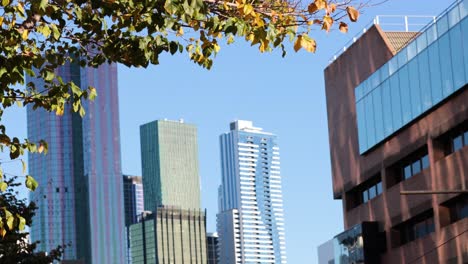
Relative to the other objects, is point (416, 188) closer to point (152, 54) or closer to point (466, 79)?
point (466, 79)

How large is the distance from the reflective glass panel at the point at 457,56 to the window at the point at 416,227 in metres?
8.96

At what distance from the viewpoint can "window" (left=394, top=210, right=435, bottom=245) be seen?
76125mm

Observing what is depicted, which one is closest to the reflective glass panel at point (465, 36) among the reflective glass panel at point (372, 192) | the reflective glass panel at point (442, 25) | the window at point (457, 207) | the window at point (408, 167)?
the reflective glass panel at point (442, 25)

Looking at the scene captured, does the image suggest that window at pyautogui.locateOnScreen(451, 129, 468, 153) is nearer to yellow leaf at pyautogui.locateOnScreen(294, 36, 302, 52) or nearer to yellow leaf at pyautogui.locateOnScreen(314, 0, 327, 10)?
yellow leaf at pyautogui.locateOnScreen(314, 0, 327, 10)

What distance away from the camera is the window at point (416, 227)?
76.1 metres

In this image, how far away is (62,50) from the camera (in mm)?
20547

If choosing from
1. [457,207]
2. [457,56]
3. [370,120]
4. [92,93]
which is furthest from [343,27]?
[370,120]

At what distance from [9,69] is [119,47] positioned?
6.17 feet

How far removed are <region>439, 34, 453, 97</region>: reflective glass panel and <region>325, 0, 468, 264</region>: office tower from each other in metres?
0.06

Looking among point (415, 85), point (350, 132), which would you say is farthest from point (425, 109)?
point (350, 132)

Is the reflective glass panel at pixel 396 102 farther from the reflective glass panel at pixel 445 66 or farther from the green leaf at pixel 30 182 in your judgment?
the green leaf at pixel 30 182

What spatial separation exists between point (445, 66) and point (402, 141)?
8.29 metres

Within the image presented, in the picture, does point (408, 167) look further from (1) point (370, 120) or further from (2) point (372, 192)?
(2) point (372, 192)

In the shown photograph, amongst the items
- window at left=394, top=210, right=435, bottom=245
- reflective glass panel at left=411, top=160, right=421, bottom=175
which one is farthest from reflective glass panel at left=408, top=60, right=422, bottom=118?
window at left=394, top=210, right=435, bottom=245
